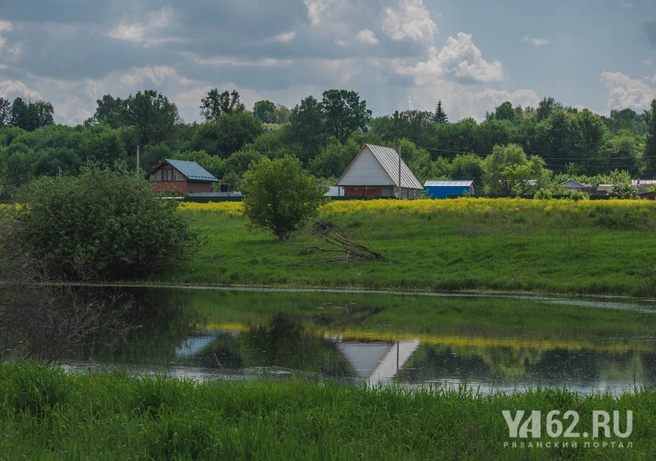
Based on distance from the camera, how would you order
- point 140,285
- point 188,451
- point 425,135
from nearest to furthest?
point 188,451
point 140,285
point 425,135

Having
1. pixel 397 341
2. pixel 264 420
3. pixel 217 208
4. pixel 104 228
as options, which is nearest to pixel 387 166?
pixel 217 208

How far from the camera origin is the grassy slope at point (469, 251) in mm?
32250

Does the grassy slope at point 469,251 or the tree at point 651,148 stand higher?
the tree at point 651,148

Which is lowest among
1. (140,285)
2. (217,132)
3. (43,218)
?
(140,285)

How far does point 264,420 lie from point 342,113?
12024 cm

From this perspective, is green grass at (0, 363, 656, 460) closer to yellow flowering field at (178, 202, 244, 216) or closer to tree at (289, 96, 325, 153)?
yellow flowering field at (178, 202, 244, 216)

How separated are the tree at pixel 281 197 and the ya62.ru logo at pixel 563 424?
101 ft

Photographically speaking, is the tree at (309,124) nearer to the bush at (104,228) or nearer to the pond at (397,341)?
the bush at (104,228)

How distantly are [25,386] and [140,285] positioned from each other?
76.2 ft

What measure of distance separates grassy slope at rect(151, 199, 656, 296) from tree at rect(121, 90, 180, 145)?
3236 inches

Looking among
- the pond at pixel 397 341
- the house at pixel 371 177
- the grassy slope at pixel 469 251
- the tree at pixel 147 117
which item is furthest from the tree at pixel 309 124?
the pond at pixel 397 341

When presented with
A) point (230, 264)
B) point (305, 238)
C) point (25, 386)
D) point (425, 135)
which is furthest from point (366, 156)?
point (25, 386)

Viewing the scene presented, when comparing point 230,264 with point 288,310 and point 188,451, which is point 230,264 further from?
point 188,451

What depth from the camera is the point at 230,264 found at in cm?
3666
